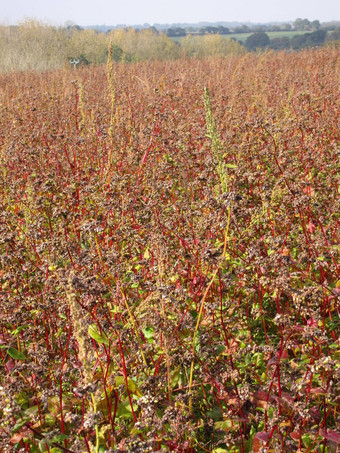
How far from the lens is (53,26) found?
27375 millimetres

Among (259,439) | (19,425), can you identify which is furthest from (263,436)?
(19,425)

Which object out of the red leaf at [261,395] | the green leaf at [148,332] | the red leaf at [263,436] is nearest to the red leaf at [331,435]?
the red leaf at [263,436]

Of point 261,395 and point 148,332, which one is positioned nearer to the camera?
point 261,395

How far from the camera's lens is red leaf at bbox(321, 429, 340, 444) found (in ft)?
5.65

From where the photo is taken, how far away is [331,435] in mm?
1760

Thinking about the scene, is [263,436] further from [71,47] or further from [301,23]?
[301,23]

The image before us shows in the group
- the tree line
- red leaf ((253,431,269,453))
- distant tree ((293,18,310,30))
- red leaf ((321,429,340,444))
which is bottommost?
red leaf ((253,431,269,453))

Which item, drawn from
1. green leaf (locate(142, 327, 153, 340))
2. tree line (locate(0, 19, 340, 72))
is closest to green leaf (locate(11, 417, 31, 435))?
green leaf (locate(142, 327, 153, 340))

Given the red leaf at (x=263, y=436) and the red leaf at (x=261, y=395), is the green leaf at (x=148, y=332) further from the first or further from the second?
the red leaf at (x=263, y=436)

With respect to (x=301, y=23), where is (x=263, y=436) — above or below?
below

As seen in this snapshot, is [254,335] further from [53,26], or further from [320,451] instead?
[53,26]

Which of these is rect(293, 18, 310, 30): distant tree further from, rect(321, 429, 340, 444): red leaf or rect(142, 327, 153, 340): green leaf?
rect(321, 429, 340, 444): red leaf

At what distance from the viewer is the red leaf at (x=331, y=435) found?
172 centimetres

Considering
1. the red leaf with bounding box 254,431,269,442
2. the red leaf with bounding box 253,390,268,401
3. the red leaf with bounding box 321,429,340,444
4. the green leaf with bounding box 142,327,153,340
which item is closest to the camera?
the red leaf with bounding box 321,429,340,444
